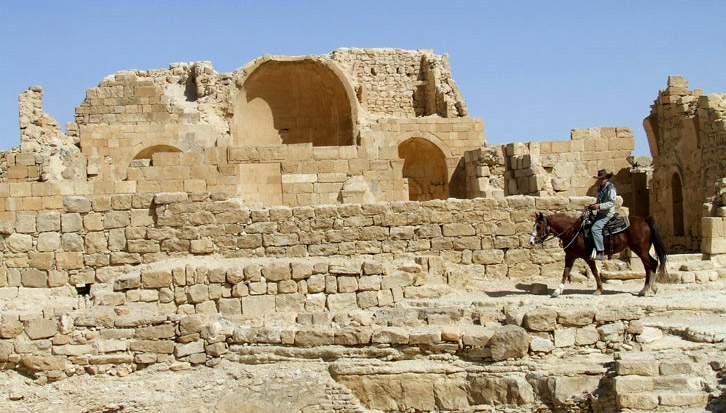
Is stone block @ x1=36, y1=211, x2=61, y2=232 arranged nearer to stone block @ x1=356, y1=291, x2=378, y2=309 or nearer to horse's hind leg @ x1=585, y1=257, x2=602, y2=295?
stone block @ x1=356, y1=291, x2=378, y2=309

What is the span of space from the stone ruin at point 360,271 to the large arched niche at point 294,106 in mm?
2055

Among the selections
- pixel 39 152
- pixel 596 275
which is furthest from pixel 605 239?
pixel 39 152

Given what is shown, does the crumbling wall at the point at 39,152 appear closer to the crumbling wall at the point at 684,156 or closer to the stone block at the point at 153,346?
the stone block at the point at 153,346

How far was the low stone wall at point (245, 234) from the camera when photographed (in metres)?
10.1

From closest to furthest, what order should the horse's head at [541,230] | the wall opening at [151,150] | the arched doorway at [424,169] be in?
the horse's head at [541,230]
the wall opening at [151,150]
the arched doorway at [424,169]

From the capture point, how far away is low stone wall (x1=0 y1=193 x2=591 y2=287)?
33.2ft

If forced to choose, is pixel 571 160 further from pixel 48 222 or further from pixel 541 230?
pixel 48 222

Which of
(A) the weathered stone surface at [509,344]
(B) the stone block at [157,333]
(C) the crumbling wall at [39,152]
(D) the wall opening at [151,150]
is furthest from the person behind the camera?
(D) the wall opening at [151,150]

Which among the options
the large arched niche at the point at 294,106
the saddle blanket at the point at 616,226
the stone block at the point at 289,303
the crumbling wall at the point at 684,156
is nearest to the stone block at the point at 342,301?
the stone block at the point at 289,303

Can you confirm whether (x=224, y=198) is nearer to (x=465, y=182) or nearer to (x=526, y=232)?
(x=526, y=232)

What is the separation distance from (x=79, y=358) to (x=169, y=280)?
1563 mm

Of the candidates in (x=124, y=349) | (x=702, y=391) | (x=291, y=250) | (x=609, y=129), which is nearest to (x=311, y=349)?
(x=124, y=349)

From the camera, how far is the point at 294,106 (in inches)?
797

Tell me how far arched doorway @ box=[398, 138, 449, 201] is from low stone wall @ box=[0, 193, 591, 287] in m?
7.69
